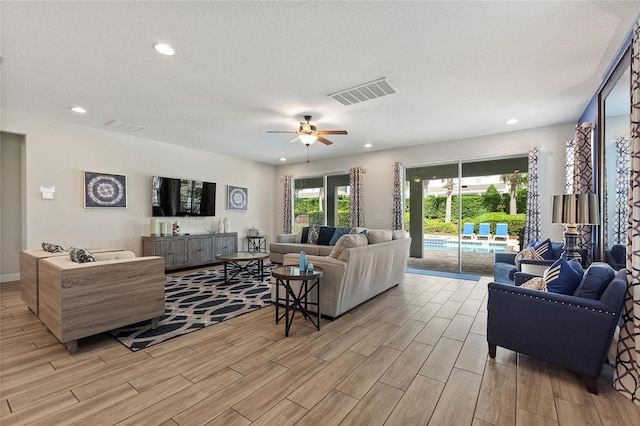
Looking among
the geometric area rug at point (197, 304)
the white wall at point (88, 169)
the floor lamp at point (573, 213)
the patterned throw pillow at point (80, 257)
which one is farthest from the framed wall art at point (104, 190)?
the floor lamp at point (573, 213)

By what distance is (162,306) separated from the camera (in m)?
2.95

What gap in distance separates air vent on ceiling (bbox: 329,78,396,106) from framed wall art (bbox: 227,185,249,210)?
458 centimetres

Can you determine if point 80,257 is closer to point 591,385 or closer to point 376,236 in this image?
point 376,236

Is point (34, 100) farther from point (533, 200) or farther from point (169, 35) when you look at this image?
point (533, 200)

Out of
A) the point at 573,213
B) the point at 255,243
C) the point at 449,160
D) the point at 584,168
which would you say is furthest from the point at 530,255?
the point at 255,243

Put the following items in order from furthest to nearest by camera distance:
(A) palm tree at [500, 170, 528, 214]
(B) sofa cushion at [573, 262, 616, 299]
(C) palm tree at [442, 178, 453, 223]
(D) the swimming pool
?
(C) palm tree at [442, 178, 453, 223], (D) the swimming pool, (A) palm tree at [500, 170, 528, 214], (B) sofa cushion at [573, 262, 616, 299]

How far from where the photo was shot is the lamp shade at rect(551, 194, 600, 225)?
3061 mm

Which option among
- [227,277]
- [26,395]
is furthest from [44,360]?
[227,277]

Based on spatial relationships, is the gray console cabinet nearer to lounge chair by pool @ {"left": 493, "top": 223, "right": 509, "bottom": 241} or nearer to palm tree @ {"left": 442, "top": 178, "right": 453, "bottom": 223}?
palm tree @ {"left": 442, "top": 178, "right": 453, "bottom": 223}

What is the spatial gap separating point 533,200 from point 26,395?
264 inches

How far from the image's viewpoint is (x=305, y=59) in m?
2.81

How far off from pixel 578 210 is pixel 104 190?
23.7ft

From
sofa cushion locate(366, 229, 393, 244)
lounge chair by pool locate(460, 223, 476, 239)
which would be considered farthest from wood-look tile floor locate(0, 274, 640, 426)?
lounge chair by pool locate(460, 223, 476, 239)

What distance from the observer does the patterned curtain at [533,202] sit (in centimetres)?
495
